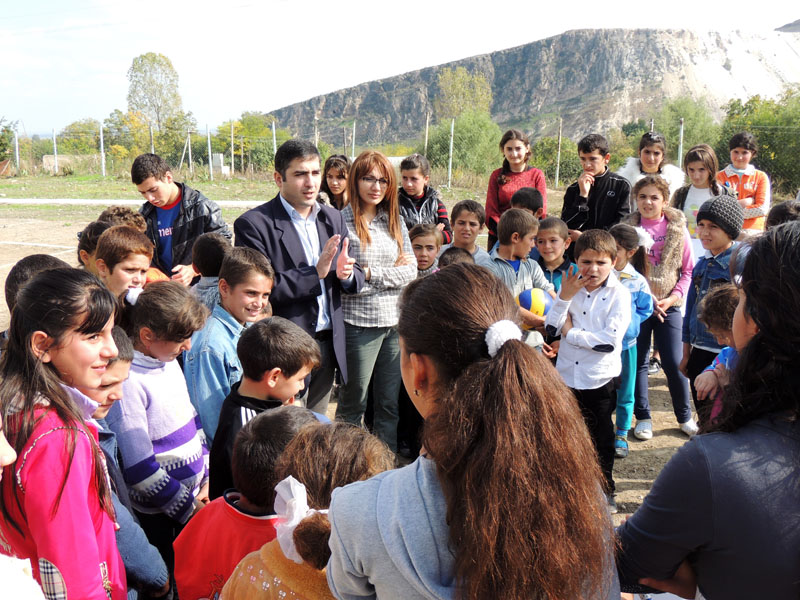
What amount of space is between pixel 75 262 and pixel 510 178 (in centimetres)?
631

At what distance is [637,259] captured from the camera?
→ 4.41m

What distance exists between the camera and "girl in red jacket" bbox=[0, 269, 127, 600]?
1.52m

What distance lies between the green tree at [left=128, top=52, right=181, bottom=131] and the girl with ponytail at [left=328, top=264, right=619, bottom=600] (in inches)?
2302

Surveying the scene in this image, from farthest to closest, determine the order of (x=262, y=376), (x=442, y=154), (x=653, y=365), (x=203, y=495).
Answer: (x=442, y=154), (x=653, y=365), (x=203, y=495), (x=262, y=376)

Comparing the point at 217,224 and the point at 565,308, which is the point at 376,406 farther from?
the point at 217,224

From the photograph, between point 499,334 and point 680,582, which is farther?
point 680,582

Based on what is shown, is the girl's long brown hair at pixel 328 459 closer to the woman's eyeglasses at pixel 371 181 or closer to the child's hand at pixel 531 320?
the woman's eyeglasses at pixel 371 181

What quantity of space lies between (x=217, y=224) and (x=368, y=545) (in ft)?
12.1

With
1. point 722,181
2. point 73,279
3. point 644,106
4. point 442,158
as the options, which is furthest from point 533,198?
point 644,106

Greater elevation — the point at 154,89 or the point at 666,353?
the point at 154,89

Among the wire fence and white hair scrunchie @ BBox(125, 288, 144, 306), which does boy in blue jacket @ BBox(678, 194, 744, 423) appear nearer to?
white hair scrunchie @ BBox(125, 288, 144, 306)

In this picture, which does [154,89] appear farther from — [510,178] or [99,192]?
[510,178]

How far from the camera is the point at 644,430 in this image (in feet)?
14.3

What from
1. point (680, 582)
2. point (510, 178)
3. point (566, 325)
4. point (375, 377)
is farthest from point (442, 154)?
point (680, 582)
